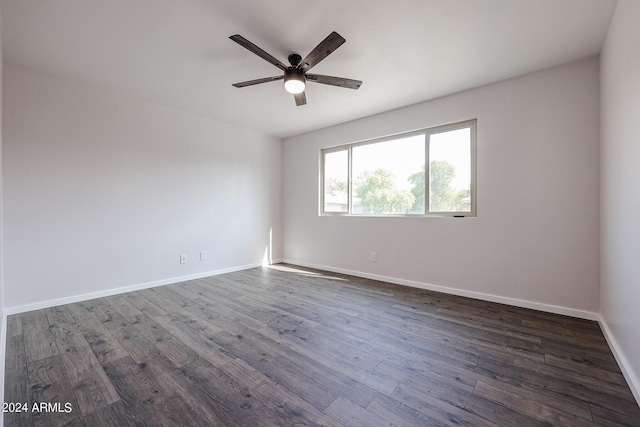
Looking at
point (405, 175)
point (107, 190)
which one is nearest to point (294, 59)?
point (405, 175)

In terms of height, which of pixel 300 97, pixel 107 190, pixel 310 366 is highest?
pixel 300 97

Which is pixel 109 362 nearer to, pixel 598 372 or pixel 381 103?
pixel 598 372

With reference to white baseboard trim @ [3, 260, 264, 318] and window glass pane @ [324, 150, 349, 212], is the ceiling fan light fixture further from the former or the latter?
white baseboard trim @ [3, 260, 264, 318]

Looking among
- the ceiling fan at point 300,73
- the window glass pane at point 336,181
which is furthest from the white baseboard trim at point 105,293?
the ceiling fan at point 300,73

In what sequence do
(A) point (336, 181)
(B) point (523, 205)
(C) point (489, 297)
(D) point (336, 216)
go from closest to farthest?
(B) point (523, 205), (C) point (489, 297), (D) point (336, 216), (A) point (336, 181)

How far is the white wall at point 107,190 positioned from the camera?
2654 mm

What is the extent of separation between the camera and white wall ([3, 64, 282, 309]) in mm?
2654

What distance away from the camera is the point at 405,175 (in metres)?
3.74

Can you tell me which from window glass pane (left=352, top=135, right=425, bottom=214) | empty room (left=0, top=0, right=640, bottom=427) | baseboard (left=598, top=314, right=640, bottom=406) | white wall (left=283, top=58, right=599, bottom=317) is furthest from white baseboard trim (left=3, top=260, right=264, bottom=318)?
baseboard (left=598, top=314, right=640, bottom=406)

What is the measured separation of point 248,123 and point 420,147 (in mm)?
2744

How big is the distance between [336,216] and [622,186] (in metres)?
3.21

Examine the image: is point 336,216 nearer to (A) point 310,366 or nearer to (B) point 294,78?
(B) point 294,78

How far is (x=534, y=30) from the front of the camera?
2104 mm

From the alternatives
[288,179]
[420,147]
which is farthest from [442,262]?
[288,179]
